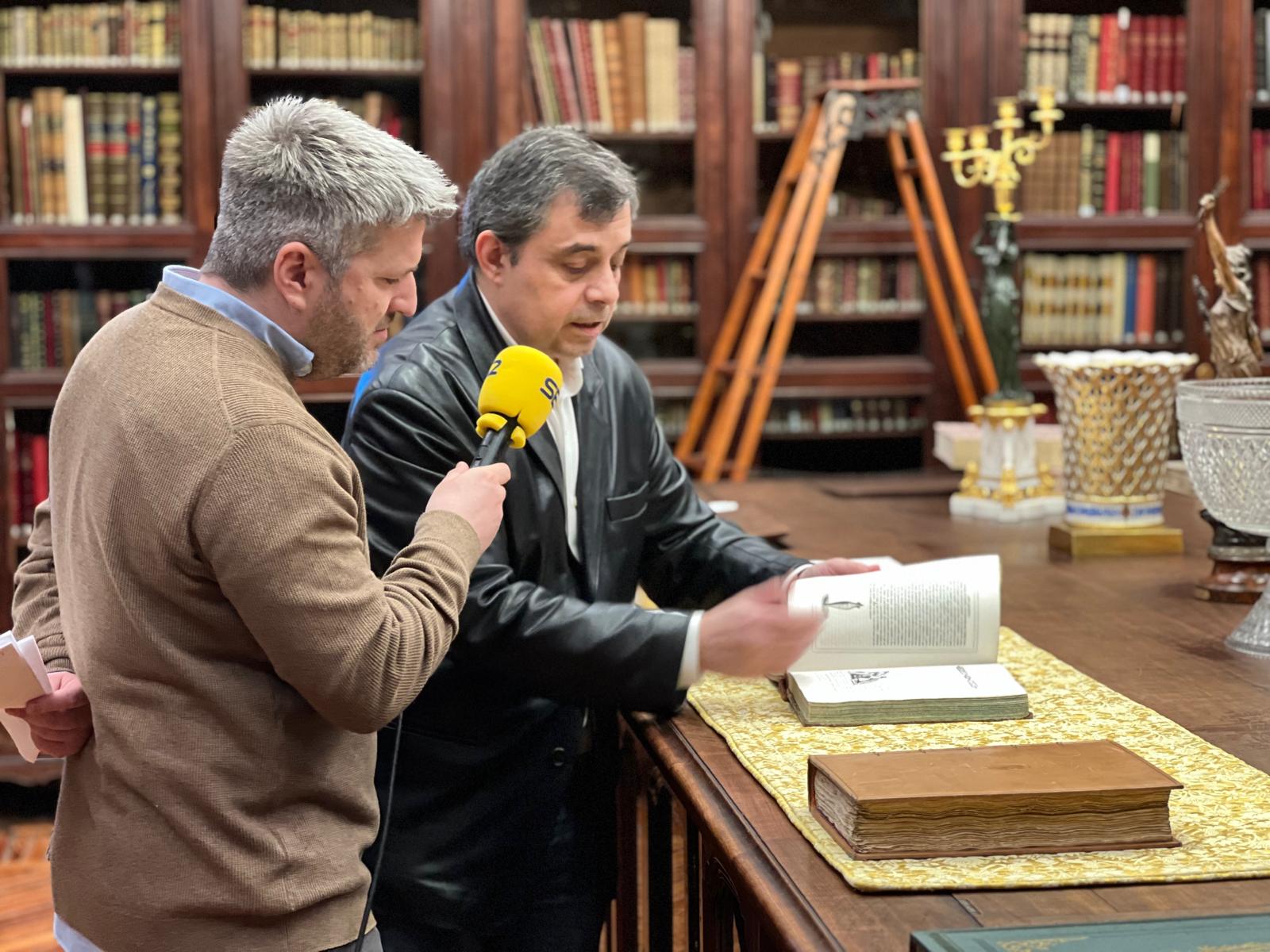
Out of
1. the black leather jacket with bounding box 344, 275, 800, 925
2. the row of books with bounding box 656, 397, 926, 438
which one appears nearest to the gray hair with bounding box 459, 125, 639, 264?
the black leather jacket with bounding box 344, 275, 800, 925

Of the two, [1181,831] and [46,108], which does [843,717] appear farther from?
[46,108]

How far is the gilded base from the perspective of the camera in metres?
2.33

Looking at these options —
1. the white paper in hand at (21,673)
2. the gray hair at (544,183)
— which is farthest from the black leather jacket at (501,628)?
the white paper in hand at (21,673)

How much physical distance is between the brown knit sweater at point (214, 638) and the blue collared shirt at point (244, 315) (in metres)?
0.01

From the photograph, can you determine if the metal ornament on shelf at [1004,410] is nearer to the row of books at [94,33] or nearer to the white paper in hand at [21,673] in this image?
the white paper in hand at [21,673]

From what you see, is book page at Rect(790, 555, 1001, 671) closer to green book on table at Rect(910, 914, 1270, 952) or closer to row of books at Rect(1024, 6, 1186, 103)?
green book on table at Rect(910, 914, 1270, 952)

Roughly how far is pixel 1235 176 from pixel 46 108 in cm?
340

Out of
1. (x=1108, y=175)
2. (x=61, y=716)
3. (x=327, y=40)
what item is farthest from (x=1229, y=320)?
(x=327, y=40)

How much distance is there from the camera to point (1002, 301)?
9.51 ft

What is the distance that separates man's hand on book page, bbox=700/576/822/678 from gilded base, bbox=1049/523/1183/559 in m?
1.11

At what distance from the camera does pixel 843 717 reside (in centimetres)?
142

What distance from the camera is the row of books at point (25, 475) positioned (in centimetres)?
412

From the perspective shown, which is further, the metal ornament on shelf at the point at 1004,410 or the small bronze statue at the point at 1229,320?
the metal ornament on shelf at the point at 1004,410

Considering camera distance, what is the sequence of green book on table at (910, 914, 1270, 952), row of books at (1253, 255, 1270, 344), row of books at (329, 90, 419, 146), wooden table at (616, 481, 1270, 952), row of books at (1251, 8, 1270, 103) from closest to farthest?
green book on table at (910, 914, 1270, 952), wooden table at (616, 481, 1270, 952), row of books at (329, 90, 419, 146), row of books at (1251, 8, 1270, 103), row of books at (1253, 255, 1270, 344)
